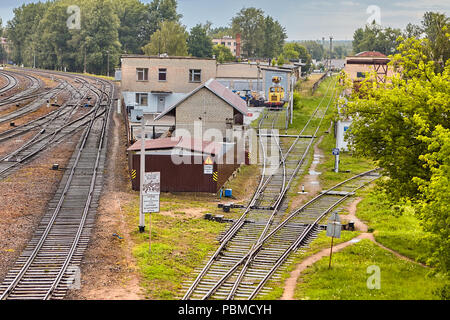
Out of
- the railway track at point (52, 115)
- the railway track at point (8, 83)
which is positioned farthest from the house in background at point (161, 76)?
→ the railway track at point (8, 83)

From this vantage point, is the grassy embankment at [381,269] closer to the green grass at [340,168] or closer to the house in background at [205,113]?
the green grass at [340,168]

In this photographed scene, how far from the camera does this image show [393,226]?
29.4 metres

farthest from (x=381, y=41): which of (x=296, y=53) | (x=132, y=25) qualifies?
(x=132, y=25)

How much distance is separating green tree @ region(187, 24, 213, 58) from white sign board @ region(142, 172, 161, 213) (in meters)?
117

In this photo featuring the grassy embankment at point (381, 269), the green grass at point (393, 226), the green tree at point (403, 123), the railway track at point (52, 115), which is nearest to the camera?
the grassy embankment at point (381, 269)

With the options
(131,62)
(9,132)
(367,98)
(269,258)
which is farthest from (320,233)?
(131,62)

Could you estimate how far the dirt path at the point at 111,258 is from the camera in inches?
773

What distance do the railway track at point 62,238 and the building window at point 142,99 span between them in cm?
1984

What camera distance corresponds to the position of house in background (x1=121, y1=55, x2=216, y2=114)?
63.2 metres

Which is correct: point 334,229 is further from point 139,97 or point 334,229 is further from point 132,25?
point 132,25

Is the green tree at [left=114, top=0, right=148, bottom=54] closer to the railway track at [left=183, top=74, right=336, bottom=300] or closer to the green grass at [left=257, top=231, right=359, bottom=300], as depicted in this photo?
the railway track at [left=183, top=74, right=336, bottom=300]
